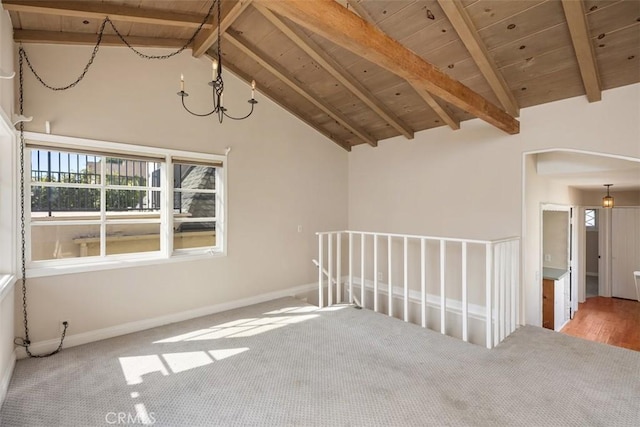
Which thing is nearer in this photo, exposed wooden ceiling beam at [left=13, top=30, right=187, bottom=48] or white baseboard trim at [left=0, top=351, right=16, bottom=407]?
white baseboard trim at [left=0, top=351, right=16, bottom=407]

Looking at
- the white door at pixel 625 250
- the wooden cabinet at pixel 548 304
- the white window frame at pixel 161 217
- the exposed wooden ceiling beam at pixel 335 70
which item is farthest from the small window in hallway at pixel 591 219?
the white window frame at pixel 161 217

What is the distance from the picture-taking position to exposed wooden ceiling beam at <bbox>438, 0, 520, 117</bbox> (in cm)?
242

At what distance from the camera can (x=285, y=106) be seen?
4586mm

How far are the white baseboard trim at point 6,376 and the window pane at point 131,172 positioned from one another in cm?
167

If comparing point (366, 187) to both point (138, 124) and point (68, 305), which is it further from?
point (68, 305)

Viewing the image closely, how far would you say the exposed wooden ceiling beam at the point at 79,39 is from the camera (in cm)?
271

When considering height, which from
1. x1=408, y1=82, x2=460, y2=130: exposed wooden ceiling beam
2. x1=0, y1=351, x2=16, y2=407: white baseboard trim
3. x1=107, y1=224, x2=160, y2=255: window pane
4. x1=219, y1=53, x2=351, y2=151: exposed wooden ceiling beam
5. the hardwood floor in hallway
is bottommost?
the hardwood floor in hallway

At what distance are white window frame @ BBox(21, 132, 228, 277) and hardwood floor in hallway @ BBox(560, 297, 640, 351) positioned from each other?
570 cm

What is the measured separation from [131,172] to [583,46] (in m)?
4.29

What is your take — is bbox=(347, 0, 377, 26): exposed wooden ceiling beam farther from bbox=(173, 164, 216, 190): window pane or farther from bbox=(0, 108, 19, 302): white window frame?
bbox=(0, 108, 19, 302): white window frame

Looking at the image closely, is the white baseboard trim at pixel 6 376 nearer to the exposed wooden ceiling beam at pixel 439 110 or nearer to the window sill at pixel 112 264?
the window sill at pixel 112 264

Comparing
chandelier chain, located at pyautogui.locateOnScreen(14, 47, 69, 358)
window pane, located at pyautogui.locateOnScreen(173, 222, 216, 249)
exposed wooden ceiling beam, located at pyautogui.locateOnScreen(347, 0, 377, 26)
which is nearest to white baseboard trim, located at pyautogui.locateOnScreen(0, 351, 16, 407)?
chandelier chain, located at pyautogui.locateOnScreen(14, 47, 69, 358)

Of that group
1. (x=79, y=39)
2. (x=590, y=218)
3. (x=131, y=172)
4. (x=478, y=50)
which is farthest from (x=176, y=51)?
(x=590, y=218)

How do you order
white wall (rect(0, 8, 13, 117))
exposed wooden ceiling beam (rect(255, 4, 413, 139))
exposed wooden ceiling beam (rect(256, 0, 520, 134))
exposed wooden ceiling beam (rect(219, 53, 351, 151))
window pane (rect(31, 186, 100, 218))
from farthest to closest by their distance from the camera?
exposed wooden ceiling beam (rect(219, 53, 351, 151)) < exposed wooden ceiling beam (rect(255, 4, 413, 139)) < window pane (rect(31, 186, 100, 218)) < white wall (rect(0, 8, 13, 117)) < exposed wooden ceiling beam (rect(256, 0, 520, 134))
